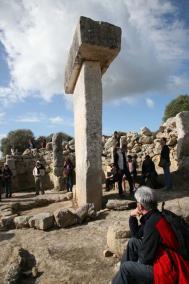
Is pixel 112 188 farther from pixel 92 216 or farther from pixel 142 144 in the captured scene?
pixel 142 144

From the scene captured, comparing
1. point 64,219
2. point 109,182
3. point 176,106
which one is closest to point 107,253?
point 64,219

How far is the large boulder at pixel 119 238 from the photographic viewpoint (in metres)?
5.51

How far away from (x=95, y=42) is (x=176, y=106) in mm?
24735

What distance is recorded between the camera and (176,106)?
31828 mm

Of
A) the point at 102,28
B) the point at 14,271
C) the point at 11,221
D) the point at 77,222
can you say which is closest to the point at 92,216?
the point at 77,222

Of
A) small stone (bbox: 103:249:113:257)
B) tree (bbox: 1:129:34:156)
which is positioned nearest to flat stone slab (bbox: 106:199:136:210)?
small stone (bbox: 103:249:113:257)

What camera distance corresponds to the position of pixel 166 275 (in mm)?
3375

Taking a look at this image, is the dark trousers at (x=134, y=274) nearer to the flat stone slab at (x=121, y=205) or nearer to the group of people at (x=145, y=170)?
the flat stone slab at (x=121, y=205)

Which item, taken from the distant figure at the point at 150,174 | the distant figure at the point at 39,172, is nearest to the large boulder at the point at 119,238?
the distant figure at the point at 150,174

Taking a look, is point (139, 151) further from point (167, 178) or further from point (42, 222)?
point (42, 222)

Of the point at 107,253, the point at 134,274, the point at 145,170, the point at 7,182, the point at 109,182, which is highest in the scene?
the point at 145,170

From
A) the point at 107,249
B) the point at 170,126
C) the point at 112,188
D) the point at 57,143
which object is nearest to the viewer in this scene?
the point at 107,249

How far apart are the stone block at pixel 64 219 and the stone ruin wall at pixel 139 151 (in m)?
5.18

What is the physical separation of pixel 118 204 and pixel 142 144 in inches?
307
